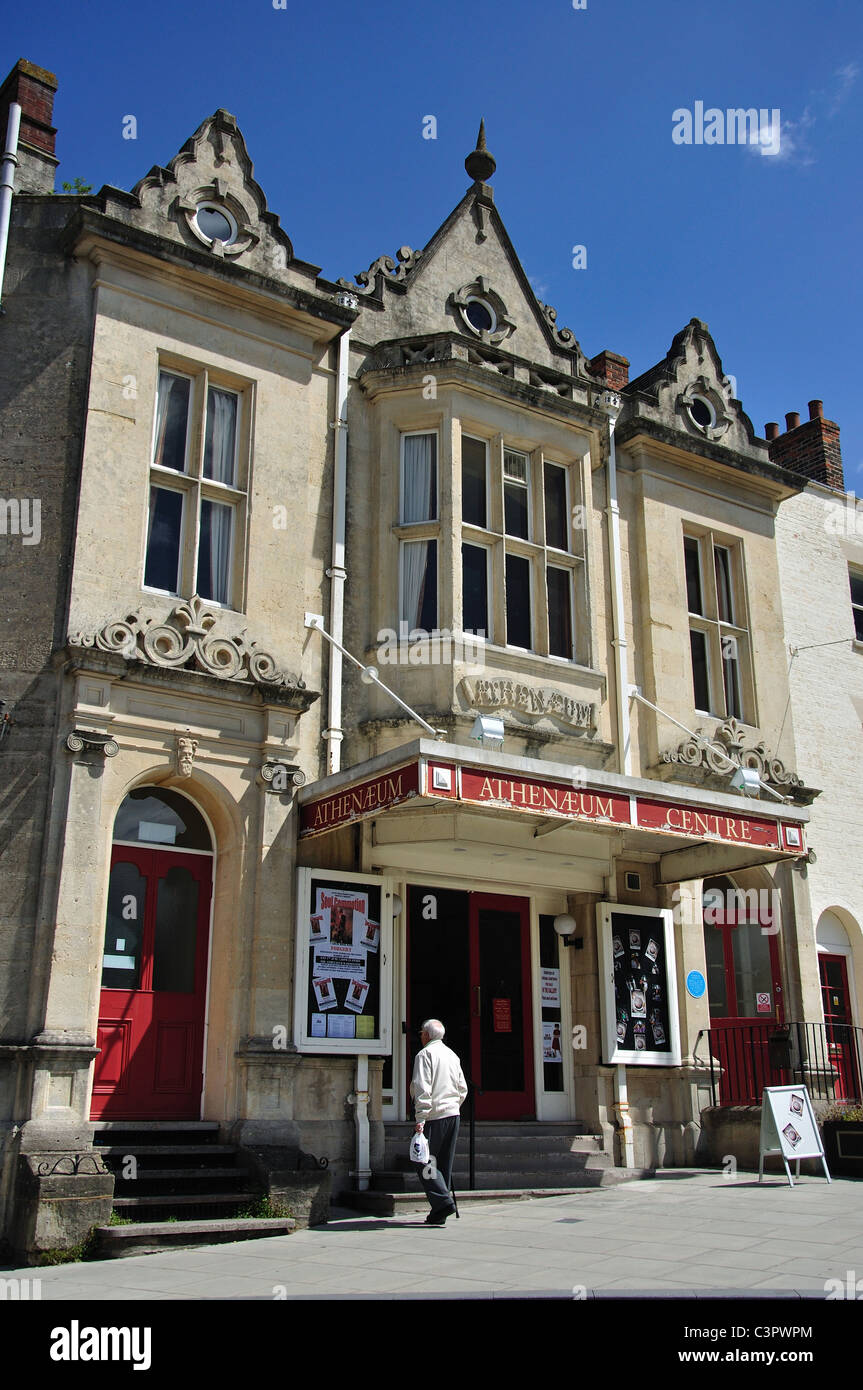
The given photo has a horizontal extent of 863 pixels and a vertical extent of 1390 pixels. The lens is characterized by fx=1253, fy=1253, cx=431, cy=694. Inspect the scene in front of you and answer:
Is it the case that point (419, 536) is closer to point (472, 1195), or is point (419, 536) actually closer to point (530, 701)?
point (530, 701)

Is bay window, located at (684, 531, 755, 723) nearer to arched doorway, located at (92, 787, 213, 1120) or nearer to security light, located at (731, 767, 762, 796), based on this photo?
security light, located at (731, 767, 762, 796)

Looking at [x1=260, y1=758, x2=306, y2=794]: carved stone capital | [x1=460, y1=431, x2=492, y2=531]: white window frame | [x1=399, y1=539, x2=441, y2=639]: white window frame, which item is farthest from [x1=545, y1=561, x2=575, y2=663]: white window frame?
[x1=260, y1=758, x2=306, y2=794]: carved stone capital

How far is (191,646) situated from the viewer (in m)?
12.3

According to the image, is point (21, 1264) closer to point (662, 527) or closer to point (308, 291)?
point (308, 291)

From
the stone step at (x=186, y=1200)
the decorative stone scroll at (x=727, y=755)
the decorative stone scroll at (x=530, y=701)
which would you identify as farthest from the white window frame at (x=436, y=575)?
the stone step at (x=186, y=1200)

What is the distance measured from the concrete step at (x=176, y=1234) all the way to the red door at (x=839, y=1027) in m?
8.59

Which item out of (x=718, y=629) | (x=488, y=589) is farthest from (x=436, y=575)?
(x=718, y=629)

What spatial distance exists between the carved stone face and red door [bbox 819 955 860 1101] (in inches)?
361

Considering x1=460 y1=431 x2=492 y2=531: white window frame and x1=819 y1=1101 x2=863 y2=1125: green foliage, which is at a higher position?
x1=460 y1=431 x2=492 y2=531: white window frame

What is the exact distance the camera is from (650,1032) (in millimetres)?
14797

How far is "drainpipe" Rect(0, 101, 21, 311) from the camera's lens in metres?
12.5

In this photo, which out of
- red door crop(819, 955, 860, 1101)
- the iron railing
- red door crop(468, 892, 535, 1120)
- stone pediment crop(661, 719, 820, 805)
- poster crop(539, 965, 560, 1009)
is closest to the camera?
red door crop(468, 892, 535, 1120)
